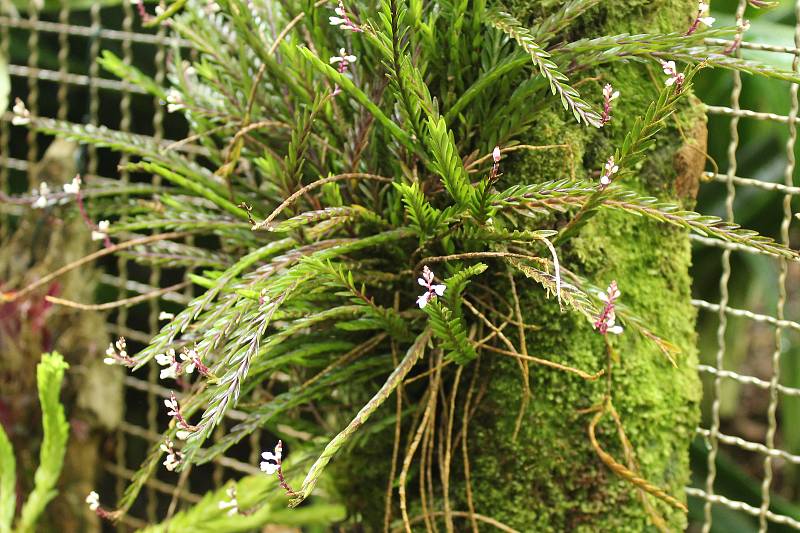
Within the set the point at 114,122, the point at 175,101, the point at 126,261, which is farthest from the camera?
the point at 114,122

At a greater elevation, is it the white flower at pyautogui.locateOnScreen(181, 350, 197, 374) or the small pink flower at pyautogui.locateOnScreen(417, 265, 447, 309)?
the small pink flower at pyautogui.locateOnScreen(417, 265, 447, 309)

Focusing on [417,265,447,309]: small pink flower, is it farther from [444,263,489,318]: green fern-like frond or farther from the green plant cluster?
the green plant cluster

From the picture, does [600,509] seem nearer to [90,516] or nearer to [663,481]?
[663,481]

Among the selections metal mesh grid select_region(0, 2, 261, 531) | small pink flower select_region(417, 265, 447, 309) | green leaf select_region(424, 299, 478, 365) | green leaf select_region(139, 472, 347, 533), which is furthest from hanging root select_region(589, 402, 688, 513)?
metal mesh grid select_region(0, 2, 261, 531)

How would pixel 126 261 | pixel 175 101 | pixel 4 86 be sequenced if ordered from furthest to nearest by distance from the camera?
pixel 126 261
pixel 4 86
pixel 175 101

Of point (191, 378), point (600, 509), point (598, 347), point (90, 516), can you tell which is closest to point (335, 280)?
point (598, 347)

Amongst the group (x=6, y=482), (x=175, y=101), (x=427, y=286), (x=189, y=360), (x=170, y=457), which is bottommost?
(x=6, y=482)

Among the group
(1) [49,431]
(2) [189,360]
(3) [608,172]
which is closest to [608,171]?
(3) [608,172]

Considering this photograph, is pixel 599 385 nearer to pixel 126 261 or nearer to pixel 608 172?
pixel 608 172
